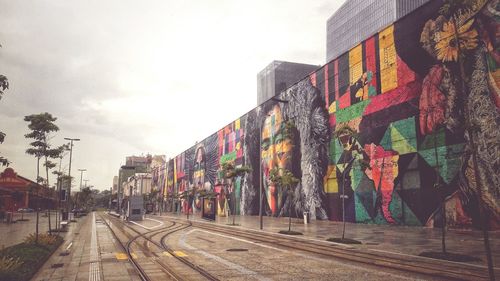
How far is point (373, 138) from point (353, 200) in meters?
6.84

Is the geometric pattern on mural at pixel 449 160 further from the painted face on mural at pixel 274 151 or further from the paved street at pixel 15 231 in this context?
the paved street at pixel 15 231

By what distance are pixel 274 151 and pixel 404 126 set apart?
26.2 m

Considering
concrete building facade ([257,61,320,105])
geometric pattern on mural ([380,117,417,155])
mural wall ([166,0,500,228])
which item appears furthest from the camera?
concrete building facade ([257,61,320,105])

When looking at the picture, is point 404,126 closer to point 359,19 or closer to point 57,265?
point 57,265

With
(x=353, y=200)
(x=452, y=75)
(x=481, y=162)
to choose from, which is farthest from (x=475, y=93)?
(x=353, y=200)

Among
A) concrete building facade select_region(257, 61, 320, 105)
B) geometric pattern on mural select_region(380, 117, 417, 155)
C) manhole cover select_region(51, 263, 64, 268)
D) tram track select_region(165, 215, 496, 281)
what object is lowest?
manhole cover select_region(51, 263, 64, 268)

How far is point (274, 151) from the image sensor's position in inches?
2248

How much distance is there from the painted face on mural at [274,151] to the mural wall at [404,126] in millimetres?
433

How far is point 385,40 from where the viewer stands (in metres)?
36.0

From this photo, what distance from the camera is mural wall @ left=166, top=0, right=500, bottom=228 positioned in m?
Result: 26.3

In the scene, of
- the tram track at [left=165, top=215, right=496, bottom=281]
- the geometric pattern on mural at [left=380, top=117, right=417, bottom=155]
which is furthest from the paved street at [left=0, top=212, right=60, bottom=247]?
the geometric pattern on mural at [left=380, top=117, right=417, bottom=155]

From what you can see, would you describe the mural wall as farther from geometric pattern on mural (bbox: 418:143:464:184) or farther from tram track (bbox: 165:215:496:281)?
tram track (bbox: 165:215:496:281)

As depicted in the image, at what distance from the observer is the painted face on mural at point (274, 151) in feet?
176

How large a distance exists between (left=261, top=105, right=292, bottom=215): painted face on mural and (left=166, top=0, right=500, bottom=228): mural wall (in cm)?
43
